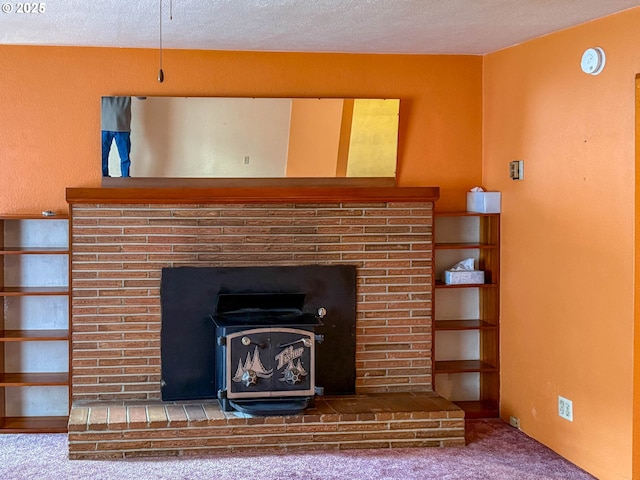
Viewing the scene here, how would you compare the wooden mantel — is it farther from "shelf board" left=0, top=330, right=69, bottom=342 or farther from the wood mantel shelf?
"shelf board" left=0, top=330, right=69, bottom=342

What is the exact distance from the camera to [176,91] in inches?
221

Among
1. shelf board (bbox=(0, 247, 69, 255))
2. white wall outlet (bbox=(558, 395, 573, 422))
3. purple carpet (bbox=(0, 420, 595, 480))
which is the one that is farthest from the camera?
shelf board (bbox=(0, 247, 69, 255))

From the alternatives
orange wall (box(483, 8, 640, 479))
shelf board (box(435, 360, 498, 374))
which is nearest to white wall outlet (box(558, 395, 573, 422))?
orange wall (box(483, 8, 640, 479))

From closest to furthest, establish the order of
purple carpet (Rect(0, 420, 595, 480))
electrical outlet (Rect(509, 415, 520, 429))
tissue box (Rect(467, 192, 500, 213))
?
purple carpet (Rect(0, 420, 595, 480)) → electrical outlet (Rect(509, 415, 520, 429)) → tissue box (Rect(467, 192, 500, 213))

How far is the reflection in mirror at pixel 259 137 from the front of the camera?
5.54m

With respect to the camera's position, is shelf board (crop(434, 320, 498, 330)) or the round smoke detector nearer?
the round smoke detector

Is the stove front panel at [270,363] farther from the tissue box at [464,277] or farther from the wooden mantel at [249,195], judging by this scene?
the tissue box at [464,277]

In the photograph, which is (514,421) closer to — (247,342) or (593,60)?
(247,342)

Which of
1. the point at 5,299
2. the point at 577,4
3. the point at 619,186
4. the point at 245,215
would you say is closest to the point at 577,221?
the point at 619,186

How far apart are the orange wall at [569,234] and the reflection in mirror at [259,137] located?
856 millimetres

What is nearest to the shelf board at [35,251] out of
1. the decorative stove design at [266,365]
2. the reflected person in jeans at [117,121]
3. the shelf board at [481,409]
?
the reflected person in jeans at [117,121]

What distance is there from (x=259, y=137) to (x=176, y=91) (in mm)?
585

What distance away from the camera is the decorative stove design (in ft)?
17.0

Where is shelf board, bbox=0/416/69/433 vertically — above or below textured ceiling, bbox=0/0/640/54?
below
